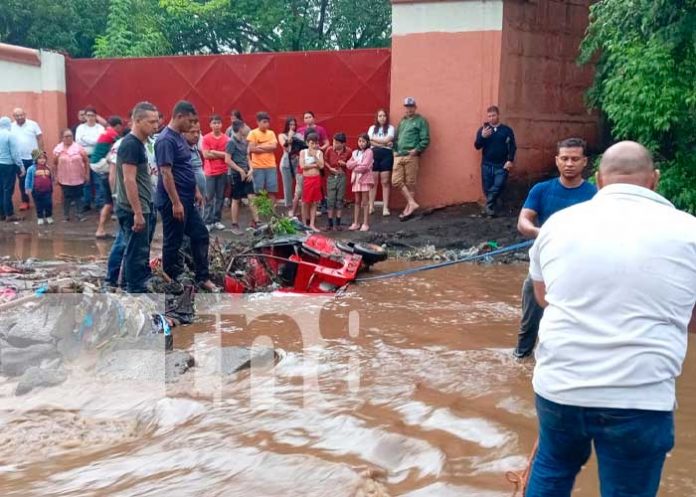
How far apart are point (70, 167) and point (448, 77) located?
→ 6.47 metres

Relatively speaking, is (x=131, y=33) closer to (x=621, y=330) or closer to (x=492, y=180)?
(x=492, y=180)

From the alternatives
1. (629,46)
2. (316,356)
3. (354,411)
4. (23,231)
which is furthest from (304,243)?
(23,231)

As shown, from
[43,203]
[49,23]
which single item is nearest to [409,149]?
[43,203]

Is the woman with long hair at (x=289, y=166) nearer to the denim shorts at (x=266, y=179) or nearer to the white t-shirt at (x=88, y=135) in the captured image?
the denim shorts at (x=266, y=179)

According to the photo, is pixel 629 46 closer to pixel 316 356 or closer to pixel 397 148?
pixel 397 148

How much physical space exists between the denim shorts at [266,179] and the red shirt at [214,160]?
0.51 m

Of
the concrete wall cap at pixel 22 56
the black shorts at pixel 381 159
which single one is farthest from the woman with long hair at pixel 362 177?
the concrete wall cap at pixel 22 56

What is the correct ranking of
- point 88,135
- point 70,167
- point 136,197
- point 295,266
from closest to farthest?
point 136,197
point 295,266
point 70,167
point 88,135

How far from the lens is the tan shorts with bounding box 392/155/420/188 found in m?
12.3

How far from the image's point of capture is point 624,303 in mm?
2578

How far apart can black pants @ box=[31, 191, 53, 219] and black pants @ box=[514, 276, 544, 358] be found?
10.1 metres

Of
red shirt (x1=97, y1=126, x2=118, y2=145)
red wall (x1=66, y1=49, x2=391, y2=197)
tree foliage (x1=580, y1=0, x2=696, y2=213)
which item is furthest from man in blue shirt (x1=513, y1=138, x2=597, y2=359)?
red wall (x1=66, y1=49, x2=391, y2=197)

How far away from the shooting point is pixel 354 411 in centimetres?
469

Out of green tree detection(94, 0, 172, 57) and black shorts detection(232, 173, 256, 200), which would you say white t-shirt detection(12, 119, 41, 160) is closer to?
black shorts detection(232, 173, 256, 200)
